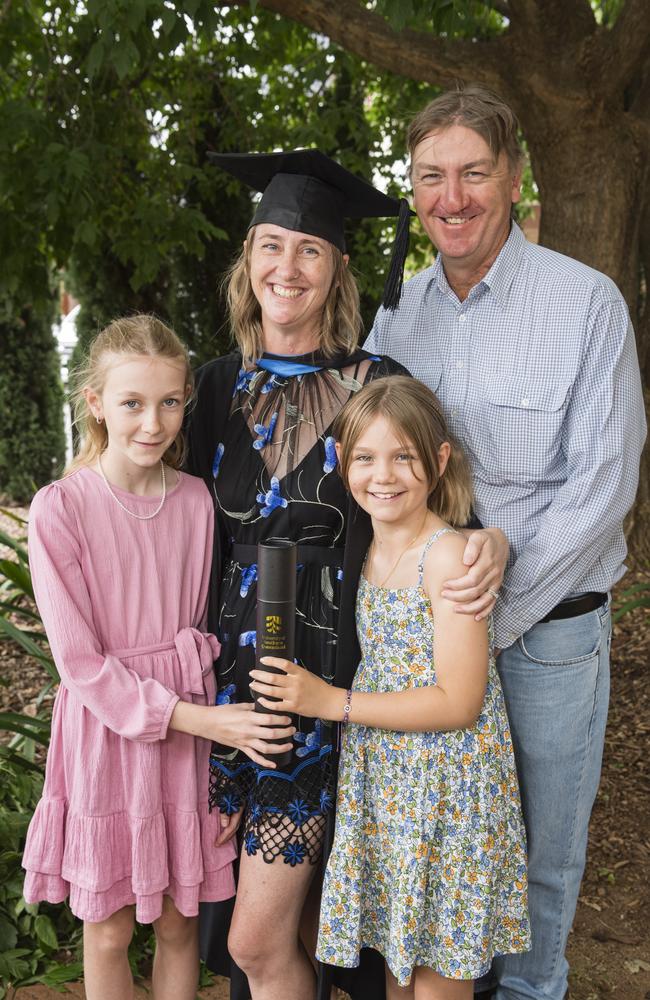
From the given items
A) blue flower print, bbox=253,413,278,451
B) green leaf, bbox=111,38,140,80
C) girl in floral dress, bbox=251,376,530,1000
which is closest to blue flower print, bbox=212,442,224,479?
blue flower print, bbox=253,413,278,451

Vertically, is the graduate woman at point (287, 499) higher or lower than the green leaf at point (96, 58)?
lower

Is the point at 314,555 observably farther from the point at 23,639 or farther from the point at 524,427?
the point at 23,639

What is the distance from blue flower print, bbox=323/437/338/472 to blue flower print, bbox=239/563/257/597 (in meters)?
0.30

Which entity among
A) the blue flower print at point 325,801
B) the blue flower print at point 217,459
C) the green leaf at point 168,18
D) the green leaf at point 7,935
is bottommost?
the green leaf at point 7,935

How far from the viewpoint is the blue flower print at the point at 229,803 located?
236cm

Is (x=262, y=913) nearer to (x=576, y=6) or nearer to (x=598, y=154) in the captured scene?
(x=598, y=154)

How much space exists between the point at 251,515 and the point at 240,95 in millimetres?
5230

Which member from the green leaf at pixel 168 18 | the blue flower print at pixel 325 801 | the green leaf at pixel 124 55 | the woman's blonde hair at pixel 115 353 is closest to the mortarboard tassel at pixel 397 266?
the woman's blonde hair at pixel 115 353

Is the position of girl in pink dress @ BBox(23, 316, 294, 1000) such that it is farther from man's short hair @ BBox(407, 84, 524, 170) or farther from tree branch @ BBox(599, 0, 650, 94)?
tree branch @ BBox(599, 0, 650, 94)

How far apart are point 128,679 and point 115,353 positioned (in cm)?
76

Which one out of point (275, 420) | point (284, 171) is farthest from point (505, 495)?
point (284, 171)

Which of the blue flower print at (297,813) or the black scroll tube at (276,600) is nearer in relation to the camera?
the black scroll tube at (276,600)

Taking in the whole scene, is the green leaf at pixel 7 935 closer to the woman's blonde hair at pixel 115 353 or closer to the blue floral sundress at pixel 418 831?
the blue floral sundress at pixel 418 831

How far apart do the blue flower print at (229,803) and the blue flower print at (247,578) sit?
0.50m
